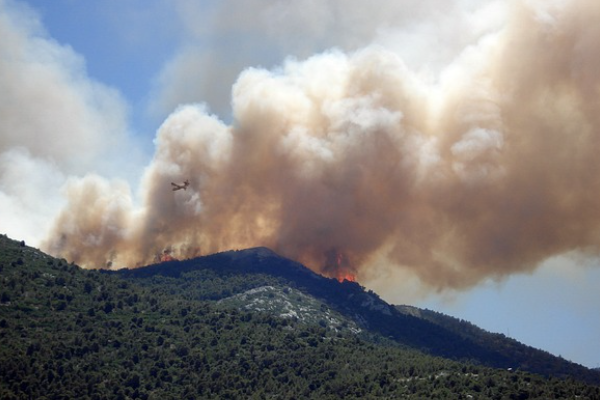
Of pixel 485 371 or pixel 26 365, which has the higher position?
pixel 485 371

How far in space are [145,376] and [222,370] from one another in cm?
1677

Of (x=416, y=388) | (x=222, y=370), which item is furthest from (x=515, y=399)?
(x=222, y=370)

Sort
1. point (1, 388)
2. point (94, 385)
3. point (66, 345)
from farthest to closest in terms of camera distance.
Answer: point (66, 345) < point (94, 385) < point (1, 388)

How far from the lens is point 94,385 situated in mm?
177625

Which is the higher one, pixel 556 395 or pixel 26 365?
pixel 556 395

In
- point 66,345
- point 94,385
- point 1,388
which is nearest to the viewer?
point 1,388

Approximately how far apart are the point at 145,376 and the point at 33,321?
27.9 m

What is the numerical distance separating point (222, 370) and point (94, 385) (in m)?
29.2

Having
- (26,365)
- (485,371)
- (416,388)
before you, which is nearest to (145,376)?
(26,365)

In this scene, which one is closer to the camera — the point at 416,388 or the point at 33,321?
the point at 416,388

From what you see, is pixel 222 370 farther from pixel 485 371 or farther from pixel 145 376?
pixel 485 371

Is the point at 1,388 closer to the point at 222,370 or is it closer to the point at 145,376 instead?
the point at 145,376

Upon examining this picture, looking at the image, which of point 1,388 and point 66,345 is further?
point 66,345

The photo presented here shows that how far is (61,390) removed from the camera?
17250 centimetres
